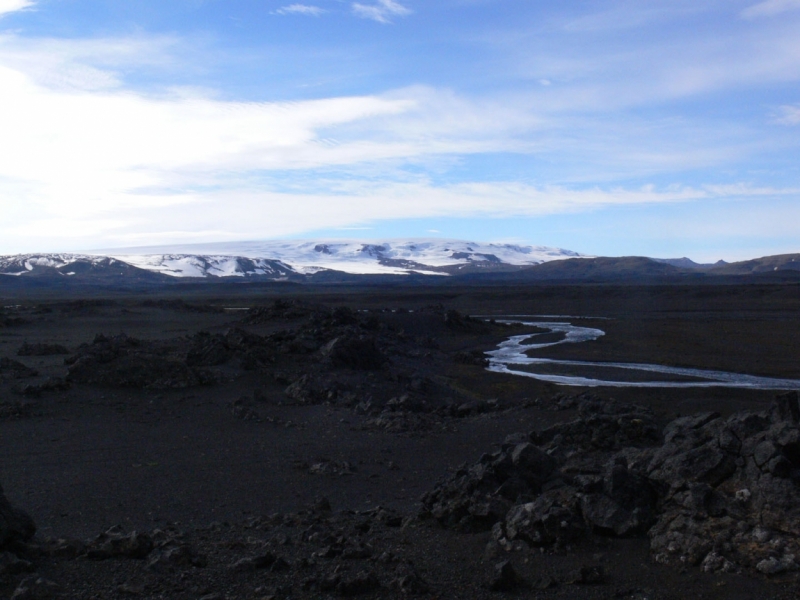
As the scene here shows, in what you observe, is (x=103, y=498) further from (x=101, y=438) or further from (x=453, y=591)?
(x=453, y=591)

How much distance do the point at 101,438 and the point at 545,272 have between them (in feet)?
562

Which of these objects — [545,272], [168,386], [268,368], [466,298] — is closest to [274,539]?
[168,386]

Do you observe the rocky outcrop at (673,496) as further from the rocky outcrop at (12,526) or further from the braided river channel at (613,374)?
the braided river channel at (613,374)

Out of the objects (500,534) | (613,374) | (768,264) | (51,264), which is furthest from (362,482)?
(768,264)

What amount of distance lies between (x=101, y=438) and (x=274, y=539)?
747 centimetres

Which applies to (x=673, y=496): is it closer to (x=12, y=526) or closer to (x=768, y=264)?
(x=12, y=526)

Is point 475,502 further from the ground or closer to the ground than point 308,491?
further from the ground

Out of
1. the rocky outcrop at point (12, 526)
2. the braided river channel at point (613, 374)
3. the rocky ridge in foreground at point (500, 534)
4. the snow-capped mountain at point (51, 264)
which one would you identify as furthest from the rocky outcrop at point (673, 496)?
the snow-capped mountain at point (51, 264)

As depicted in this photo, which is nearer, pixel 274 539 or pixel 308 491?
pixel 274 539

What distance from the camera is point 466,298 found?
262 ft

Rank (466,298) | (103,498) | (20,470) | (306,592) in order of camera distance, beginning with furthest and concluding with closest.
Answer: (466,298)
(20,470)
(103,498)
(306,592)

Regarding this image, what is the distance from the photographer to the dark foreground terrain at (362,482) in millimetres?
6336

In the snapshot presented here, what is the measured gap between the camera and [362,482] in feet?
36.6

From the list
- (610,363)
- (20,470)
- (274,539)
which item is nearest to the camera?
(274,539)
